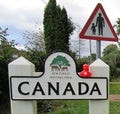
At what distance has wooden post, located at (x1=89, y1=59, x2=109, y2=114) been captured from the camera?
12.5 feet

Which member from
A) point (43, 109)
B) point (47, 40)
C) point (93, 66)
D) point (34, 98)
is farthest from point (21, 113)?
point (47, 40)

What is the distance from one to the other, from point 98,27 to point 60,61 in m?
1.48

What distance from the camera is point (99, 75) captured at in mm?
3805

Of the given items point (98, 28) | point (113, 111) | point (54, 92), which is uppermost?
point (98, 28)

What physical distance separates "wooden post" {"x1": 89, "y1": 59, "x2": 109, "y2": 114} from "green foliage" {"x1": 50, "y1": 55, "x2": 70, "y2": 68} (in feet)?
1.08

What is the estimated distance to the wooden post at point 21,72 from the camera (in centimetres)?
378

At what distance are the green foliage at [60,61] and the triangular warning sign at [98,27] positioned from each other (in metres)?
1.32

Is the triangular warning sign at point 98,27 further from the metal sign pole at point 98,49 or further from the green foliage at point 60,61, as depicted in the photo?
the green foliage at point 60,61

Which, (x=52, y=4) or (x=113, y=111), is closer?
(x=113, y=111)

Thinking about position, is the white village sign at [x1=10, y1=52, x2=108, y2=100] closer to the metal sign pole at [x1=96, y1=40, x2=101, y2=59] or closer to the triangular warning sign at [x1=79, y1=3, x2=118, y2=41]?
the metal sign pole at [x1=96, y1=40, x2=101, y2=59]

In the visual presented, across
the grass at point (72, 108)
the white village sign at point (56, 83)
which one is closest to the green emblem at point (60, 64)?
the white village sign at point (56, 83)

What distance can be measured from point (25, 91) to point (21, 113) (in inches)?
12.2

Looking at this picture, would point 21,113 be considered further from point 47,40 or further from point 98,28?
point 47,40

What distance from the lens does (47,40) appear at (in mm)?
22641
